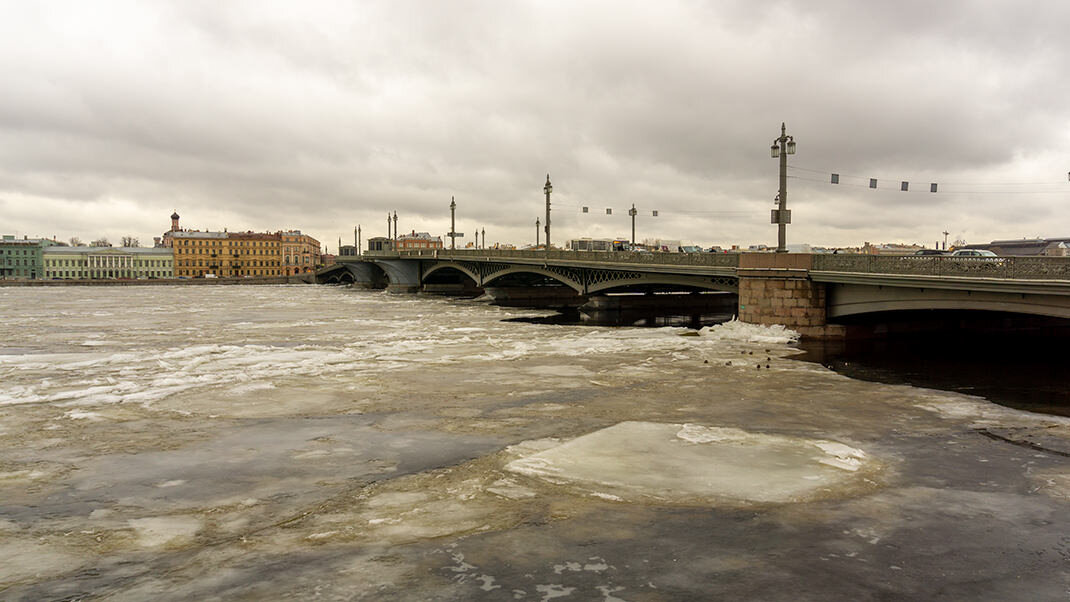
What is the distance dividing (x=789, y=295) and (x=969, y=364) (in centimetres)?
685

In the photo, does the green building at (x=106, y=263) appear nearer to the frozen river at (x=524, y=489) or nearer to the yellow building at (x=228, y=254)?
the yellow building at (x=228, y=254)

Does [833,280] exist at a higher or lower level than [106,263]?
lower

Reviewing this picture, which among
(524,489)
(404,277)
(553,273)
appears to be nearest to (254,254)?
(404,277)

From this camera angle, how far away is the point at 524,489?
858 cm

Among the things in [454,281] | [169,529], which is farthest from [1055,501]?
[454,281]

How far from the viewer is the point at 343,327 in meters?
36.0

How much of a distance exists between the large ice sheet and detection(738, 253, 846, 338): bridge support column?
16.7m

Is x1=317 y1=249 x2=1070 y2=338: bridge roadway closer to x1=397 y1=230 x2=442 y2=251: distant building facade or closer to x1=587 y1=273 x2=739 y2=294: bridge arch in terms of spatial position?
x1=587 y1=273 x2=739 y2=294: bridge arch

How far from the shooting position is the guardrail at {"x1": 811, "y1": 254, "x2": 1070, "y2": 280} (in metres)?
17.8

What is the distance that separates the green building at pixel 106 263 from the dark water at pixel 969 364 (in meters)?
163

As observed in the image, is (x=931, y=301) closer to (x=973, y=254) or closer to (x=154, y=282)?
(x=973, y=254)

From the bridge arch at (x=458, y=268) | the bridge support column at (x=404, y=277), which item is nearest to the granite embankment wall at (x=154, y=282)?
the bridge support column at (x=404, y=277)

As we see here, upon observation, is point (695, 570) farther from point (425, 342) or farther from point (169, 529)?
point (425, 342)

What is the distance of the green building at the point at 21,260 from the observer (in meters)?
147
